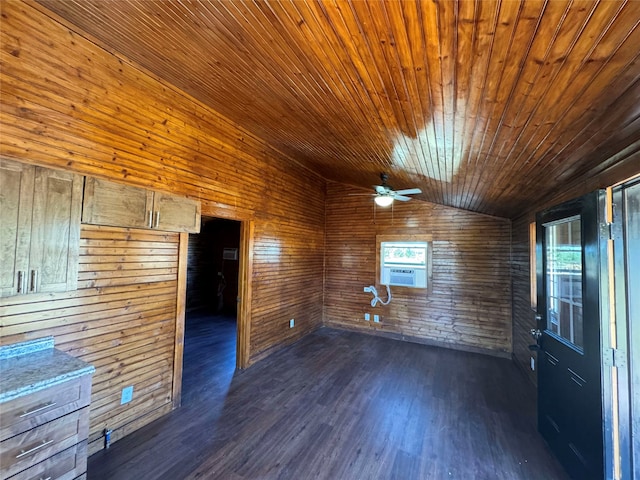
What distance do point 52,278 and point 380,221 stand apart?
202 inches

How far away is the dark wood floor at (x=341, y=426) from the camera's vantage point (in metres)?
2.18

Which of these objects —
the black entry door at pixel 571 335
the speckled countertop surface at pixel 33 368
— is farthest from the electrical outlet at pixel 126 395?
the black entry door at pixel 571 335

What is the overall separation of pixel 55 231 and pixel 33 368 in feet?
3.02

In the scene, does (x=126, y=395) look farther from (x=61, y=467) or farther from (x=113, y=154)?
(x=113, y=154)

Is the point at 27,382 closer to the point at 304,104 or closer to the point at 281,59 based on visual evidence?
the point at 281,59

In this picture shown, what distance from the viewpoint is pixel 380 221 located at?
5.78m

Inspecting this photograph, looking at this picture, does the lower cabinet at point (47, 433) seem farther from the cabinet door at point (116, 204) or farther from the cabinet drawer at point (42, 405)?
the cabinet door at point (116, 204)

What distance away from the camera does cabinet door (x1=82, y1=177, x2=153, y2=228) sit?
7.02ft

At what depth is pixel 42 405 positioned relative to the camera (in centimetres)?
151

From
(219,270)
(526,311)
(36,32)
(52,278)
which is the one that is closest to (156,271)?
(52,278)

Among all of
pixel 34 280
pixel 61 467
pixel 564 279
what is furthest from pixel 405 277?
pixel 34 280

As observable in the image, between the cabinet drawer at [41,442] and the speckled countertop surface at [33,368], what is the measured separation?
238mm

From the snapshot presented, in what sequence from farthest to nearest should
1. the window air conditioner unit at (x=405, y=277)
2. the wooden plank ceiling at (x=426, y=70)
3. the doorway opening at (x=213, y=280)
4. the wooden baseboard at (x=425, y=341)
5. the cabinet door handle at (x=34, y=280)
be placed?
the doorway opening at (x=213, y=280)
the window air conditioner unit at (x=405, y=277)
the wooden baseboard at (x=425, y=341)
the cabinet door handle at (x=34, y=280)
the wooden plank ceiling at (x=426, y=70)

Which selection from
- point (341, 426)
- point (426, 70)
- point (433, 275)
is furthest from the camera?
point (433, 275)
